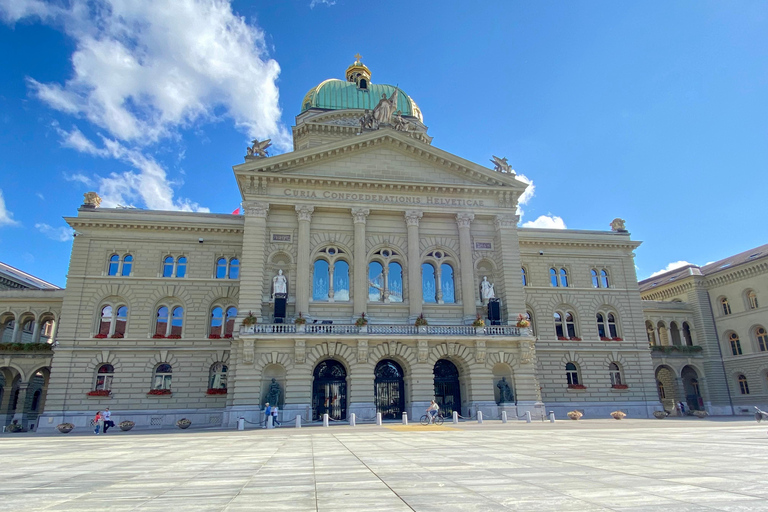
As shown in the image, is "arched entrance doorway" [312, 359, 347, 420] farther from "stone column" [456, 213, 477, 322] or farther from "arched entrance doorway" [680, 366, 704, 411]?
"arched entrance doorway" [680, 366, 704, 411]

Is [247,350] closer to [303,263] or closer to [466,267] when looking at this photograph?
[303,263]

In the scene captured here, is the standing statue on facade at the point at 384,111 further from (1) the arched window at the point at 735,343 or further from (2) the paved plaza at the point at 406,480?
(1) the arched window at the point at 735,343

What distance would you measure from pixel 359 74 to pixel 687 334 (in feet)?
159

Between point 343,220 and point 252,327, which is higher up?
point 343,220

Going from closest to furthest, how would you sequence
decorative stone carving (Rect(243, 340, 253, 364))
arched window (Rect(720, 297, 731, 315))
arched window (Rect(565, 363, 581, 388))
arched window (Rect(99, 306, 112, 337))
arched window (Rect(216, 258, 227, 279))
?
decorative stone carving (Rect(243, 340, 253, 364)) < arched window (Rect(99, 306, 112, 337)) < arched window (Rect(216, 258, 227, 279)) < arched window (Rect(565, 363, 581, 388)) < arched window (Rect(720, 297, 731, 315))

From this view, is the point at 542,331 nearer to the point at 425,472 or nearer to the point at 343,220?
the point at 343,220

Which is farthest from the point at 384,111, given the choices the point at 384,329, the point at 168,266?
the point at 168,266

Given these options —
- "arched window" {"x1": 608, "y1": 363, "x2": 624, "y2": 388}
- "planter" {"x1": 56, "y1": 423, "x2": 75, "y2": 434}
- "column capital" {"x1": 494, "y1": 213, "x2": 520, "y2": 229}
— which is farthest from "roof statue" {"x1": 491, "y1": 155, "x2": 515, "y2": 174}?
"planter" {"x1": 56, "y1": 423, "x2": 75, "y2": 434}

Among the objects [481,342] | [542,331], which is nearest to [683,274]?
[542,331]

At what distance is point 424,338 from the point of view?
122 feet

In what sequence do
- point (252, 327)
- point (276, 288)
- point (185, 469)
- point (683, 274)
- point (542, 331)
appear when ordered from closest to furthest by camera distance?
point (185, 469), point (252, 327), point (276, 288), point (542, 331), point (683, 274)

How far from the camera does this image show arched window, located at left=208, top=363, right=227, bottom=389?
42478mm

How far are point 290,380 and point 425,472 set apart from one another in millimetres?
26295

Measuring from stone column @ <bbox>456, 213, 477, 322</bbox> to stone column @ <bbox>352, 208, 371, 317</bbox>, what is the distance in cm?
786
